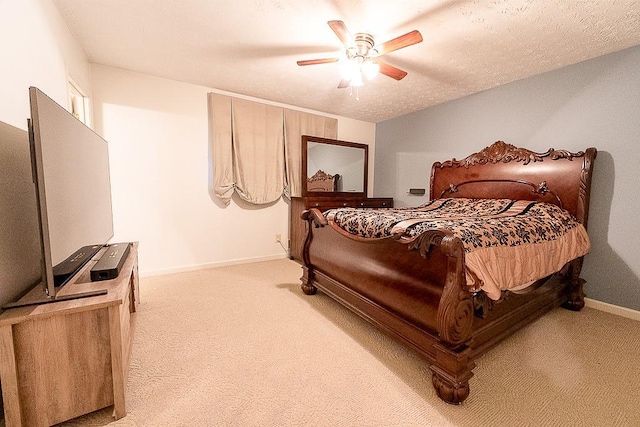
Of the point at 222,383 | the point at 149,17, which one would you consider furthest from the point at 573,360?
the point at 149,17

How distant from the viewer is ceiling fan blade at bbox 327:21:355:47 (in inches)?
60.6

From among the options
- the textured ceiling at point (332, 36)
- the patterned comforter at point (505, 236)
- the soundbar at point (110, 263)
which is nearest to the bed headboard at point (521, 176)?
the patterned comforter at point (505, 236)

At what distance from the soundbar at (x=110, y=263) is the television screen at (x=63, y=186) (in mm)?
79

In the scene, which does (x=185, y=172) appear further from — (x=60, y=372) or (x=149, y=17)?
(x=60, y=372)

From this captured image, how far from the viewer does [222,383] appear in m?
1.35

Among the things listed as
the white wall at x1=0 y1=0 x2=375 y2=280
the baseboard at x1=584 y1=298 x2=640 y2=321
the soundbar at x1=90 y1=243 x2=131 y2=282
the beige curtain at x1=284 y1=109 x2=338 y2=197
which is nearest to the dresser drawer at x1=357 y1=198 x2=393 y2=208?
the beige curtain at x1=284 y1=109 x2=338 y2=197

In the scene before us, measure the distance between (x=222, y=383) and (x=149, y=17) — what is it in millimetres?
2515

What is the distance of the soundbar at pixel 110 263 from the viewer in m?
1.29

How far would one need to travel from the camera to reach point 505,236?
1524 millimetres

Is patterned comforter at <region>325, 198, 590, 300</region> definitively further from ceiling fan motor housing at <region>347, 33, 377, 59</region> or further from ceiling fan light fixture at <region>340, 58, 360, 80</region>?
ceiling fan motor housing at <region>347, 33, 377, 59</region>

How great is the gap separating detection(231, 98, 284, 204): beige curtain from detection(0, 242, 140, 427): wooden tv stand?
2.39 metres

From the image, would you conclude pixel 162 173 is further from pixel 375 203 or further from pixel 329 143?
pixel 375 203

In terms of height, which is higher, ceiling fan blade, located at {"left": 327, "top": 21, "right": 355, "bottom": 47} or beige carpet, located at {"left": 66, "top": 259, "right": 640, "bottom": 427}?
ceiling fan blade, located at {"left": 327, "top": 21, "right": 355, "bottom": 47}

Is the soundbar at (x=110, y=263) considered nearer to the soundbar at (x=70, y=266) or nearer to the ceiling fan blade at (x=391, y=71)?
the soundbar at (x=70, y=266)
